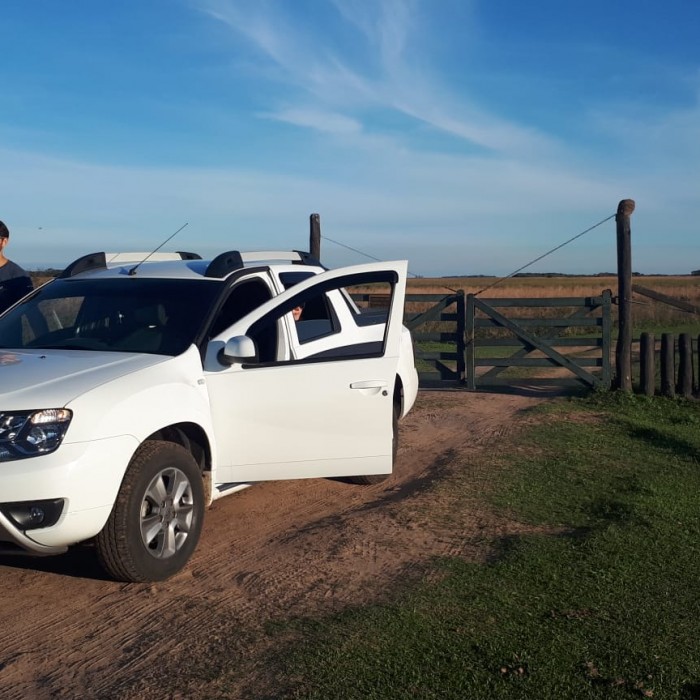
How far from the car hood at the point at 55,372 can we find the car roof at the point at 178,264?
110cm

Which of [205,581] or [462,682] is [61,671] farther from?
[462,682]

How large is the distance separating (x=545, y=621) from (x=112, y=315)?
11.8ft

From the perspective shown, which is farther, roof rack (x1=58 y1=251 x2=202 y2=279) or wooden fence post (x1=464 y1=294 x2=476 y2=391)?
wooden fence post (x1=464 y1=294 x2=476 y2=391)

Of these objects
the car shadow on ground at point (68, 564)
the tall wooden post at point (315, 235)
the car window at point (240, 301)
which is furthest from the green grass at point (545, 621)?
the tall wooden post at point (315, 235)

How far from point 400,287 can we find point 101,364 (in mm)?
2218

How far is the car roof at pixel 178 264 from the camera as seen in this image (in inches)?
256

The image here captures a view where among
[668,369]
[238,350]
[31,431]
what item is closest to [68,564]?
[31,431]

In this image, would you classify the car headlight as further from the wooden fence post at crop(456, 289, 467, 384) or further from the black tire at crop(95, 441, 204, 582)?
the wooden fence post at crop(456, 289, 467, 384)

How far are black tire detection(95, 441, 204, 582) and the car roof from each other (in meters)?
1.70

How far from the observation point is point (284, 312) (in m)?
6.20

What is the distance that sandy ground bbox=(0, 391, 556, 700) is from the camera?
4055 millimetres

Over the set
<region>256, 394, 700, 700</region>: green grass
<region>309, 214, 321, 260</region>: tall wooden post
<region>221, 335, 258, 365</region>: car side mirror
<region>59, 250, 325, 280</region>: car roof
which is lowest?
<region>256, 394, 700, 700</region>: green grass

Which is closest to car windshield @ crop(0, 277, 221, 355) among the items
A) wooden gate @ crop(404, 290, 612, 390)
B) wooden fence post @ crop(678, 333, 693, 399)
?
wooden gate @ crop(404, 290, 612, 390)

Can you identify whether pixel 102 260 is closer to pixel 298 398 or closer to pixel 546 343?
pixel 298 398
